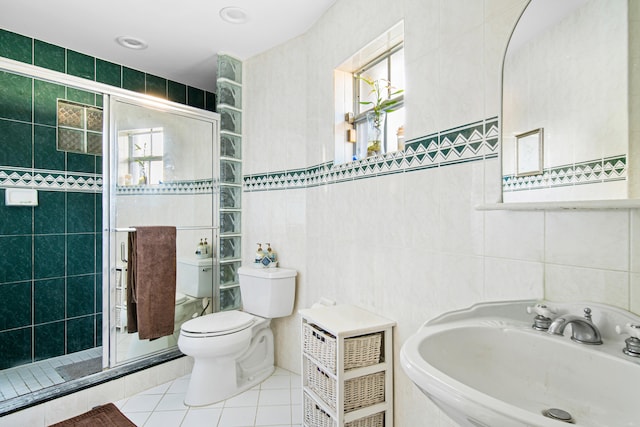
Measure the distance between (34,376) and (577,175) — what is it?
123 inches

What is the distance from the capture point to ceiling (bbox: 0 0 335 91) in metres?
2.14

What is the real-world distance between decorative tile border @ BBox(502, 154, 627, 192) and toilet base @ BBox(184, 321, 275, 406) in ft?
6.29

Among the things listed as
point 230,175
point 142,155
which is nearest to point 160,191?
point 142,155

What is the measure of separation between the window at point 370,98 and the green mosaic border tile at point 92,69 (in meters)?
1.82

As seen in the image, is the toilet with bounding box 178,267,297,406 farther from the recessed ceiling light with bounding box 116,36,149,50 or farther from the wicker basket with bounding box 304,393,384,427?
the recessed ceiling light with bounding box 116,36,149,50

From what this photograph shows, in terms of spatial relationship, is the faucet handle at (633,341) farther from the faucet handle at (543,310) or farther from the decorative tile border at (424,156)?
the decorative tile border at (424,156)

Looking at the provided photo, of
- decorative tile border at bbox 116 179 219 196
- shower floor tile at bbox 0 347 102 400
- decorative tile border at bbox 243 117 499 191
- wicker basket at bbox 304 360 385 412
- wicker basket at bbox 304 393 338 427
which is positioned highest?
decorative tile border at bbox 243 117 499 191

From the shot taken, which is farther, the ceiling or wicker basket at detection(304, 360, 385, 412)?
the ceiling

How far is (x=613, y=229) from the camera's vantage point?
35.9 inches

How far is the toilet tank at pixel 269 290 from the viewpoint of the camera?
2396 mm

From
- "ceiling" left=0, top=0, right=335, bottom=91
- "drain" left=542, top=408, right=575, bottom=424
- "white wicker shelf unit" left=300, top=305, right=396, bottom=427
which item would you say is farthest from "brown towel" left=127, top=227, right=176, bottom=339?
"drain" left=542, top=408, right=575, bottom=424

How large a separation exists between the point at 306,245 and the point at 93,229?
5.78 ft

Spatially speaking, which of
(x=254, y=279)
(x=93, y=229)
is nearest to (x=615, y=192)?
(x=254, y=279)

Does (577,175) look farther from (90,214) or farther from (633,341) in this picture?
(90,214)
